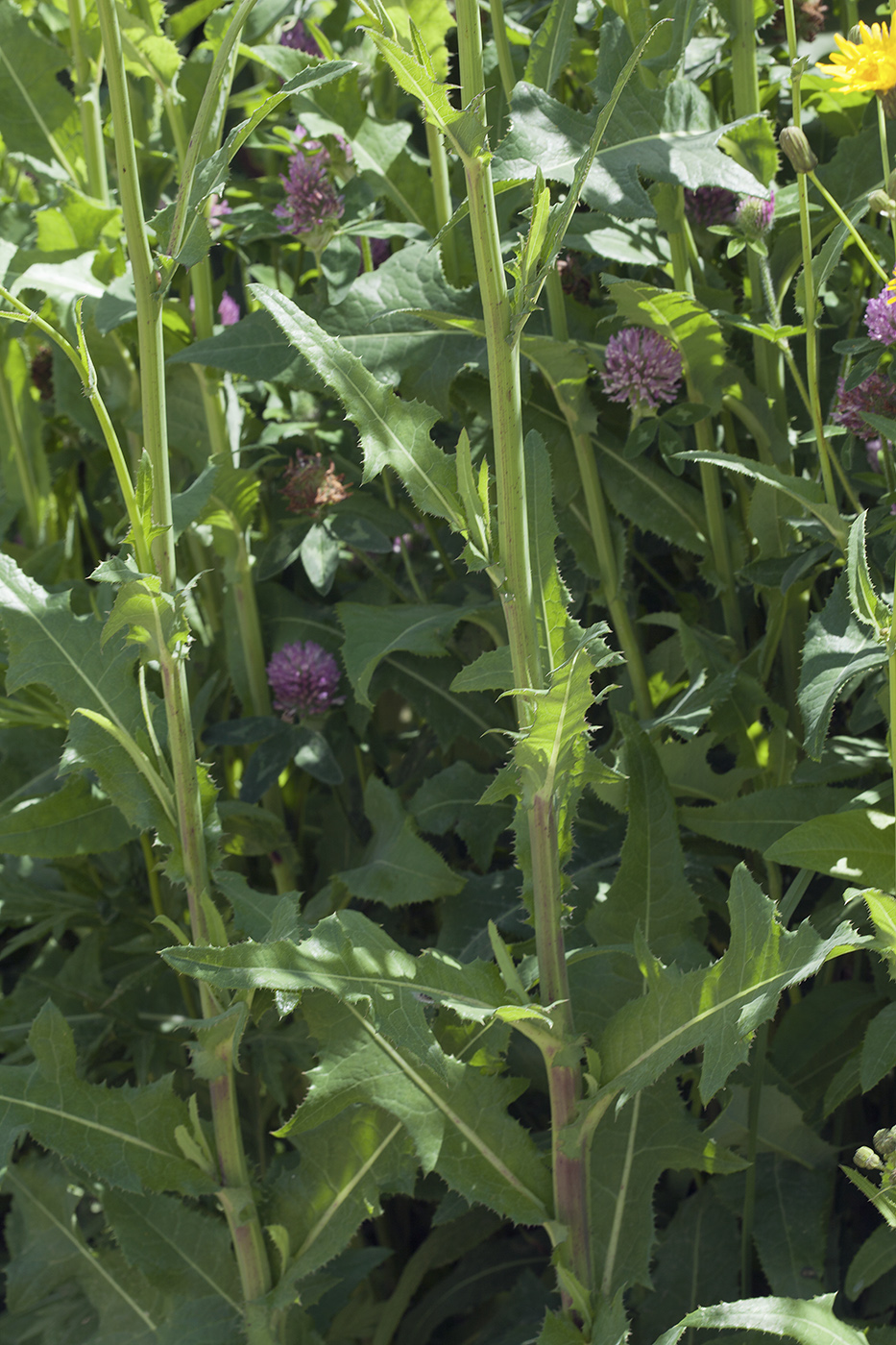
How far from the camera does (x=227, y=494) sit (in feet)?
2.91

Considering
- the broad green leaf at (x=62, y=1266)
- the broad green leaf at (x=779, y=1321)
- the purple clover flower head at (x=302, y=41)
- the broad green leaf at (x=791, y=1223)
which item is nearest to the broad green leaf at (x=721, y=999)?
the broad green leaf at (x=779, y=1321)

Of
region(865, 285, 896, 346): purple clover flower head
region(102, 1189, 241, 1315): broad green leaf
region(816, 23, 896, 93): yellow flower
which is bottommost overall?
region(102, 1189, 241, 1315): broad green leaf

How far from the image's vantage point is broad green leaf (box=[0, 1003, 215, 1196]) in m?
0.71

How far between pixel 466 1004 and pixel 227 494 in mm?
462

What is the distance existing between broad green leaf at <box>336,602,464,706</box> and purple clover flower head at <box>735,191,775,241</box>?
1.02 ft

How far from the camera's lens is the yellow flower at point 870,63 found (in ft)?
1.96

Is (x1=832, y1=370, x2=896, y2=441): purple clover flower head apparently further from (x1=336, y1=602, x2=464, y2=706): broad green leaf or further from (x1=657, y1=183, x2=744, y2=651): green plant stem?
(x1=336, y1=602, x2=464, y2=706): broad green leaf

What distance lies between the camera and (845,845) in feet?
2.17

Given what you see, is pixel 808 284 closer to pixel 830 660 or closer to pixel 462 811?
pixel 830 660

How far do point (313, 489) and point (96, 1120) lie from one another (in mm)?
474

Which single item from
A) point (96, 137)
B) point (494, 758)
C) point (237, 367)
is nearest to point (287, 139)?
point (96, 137)

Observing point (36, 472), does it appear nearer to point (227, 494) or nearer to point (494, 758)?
point (227, 494)

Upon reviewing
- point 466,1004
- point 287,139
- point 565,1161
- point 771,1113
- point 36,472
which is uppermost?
point 287,139

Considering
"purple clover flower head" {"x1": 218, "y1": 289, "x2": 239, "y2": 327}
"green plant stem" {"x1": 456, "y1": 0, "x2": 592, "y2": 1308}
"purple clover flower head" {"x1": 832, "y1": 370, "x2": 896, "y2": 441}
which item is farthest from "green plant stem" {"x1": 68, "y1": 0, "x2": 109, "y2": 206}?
"purple clover flower head" {"x1": 832, "y1": 370, "x2": 896, "y2": 441}
